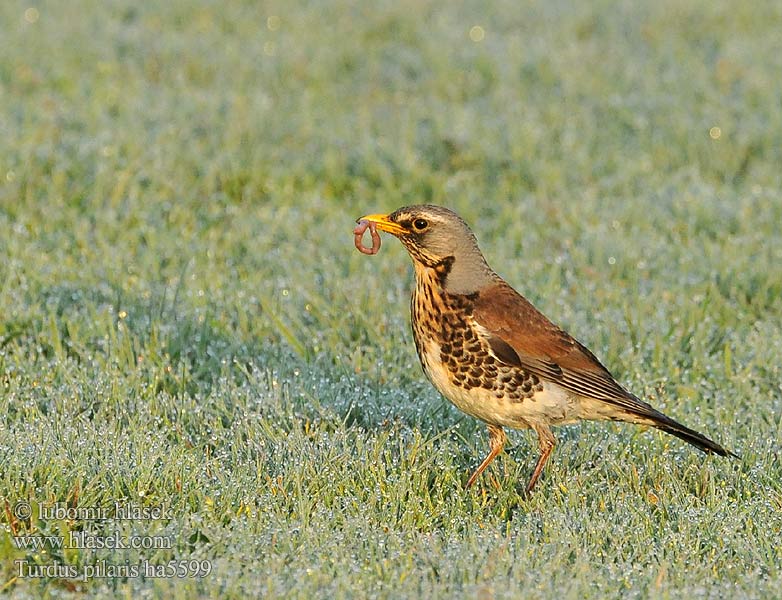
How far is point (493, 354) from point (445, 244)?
56cm

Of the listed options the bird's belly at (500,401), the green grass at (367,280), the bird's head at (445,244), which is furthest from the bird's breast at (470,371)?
the green grass at (367,280)

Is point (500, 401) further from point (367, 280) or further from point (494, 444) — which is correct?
point (367, 280)

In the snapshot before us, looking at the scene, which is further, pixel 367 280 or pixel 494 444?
pixel 367 280

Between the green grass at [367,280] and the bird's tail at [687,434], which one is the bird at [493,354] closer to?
the bird's tail at [687,434]

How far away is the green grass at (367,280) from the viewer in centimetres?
469

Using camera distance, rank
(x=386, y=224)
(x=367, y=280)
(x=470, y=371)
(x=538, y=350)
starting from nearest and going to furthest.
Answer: (x=470, y=371) < (x=538, y=350) < (x=386, y=224) < (x=367, y=280)

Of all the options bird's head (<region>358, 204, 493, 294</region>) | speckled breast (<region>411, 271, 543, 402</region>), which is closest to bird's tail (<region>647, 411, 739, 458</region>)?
speckled breast (<region>411, 271, 543, 402</region>)

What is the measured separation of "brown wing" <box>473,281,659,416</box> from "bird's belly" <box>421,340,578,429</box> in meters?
0.08

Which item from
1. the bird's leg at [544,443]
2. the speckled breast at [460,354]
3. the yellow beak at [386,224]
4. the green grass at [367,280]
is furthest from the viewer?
the yellow beak at [386,224]

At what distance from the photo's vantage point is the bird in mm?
5195

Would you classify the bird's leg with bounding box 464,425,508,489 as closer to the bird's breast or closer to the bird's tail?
the bird's breast

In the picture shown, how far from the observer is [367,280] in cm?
758

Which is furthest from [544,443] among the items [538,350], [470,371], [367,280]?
[367,280]

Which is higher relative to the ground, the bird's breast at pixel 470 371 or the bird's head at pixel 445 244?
the bird's head at pixel 445 244
